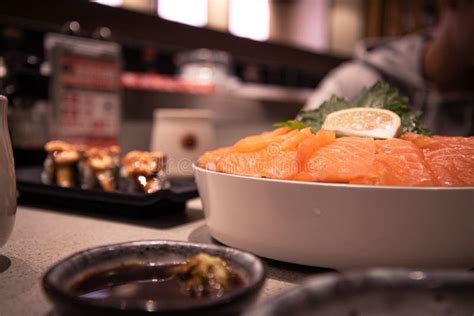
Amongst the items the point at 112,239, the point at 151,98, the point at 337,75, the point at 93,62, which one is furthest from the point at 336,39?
the point at 112,239

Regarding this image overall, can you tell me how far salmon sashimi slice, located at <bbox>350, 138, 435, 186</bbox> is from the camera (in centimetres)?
63

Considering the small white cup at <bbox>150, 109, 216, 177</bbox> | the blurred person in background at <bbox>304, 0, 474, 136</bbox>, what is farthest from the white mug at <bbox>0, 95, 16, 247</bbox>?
the blurred person in background at <bbox>304, 0, 474, 136</bbox>

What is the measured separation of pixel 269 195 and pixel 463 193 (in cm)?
27

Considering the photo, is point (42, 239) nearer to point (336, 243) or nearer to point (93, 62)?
point (336, 243)

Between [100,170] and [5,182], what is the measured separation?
0.55 metres

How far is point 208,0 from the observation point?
14.1 ft

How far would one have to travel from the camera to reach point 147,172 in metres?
1.11

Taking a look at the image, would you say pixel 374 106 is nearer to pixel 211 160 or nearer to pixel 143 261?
pixel 211 160

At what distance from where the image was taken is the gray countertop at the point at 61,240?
0.58 m

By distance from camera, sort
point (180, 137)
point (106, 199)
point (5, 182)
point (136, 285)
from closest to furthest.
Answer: point (136, 285), point (5, 182), point (106, 199), point (180, 137)

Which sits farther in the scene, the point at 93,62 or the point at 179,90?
the point at 179,90

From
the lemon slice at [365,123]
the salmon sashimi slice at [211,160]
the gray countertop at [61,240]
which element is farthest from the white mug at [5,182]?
the lemon slice at [365,123]

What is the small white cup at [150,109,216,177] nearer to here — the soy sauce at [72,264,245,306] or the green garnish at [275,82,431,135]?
the green garnish at [275,82,431,135]

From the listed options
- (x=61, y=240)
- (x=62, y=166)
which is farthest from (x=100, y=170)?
(x=61, y=240)
